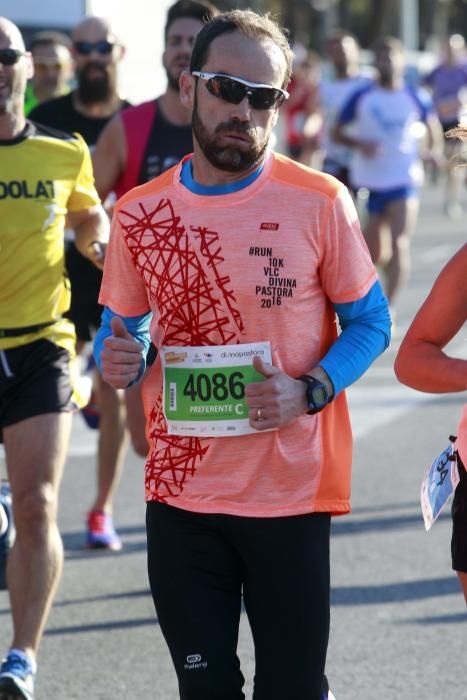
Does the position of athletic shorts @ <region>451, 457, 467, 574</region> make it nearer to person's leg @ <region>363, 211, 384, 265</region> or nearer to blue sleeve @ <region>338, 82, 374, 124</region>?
person's leg @ <region>363, 211, 384, 265</region>

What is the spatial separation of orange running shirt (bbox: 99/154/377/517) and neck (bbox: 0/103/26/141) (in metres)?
1.59

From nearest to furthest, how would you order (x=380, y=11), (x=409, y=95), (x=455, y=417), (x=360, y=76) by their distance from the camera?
(x=455, y=417)
(x=409, y=95)
(x=360, y=76)
(x=380, y=11)

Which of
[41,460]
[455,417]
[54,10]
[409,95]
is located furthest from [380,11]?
[41,460]

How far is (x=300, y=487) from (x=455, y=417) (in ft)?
20.6

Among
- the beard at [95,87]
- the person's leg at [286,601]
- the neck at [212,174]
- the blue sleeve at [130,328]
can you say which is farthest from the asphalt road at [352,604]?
the beard at [95,87]

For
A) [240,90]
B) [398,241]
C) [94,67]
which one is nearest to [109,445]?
[94,67]

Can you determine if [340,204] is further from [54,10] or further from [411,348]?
[54,10]

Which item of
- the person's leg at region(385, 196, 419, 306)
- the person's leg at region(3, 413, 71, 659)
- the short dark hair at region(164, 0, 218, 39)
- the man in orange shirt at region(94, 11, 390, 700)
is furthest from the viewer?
the person's leg at region(385, 196, 419, 306)

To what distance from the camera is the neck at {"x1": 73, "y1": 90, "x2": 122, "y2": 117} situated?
7.66m

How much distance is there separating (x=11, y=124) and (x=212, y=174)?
170 centimetres

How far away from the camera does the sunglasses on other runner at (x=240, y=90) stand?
3789mm

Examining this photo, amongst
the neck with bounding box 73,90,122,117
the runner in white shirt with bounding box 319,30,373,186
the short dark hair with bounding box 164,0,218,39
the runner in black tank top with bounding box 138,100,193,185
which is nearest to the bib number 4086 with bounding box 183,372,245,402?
the runner in black tank top with bounding box 138,100,193,185

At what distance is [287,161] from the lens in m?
3.95

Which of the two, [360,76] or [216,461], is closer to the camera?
[216,461]
